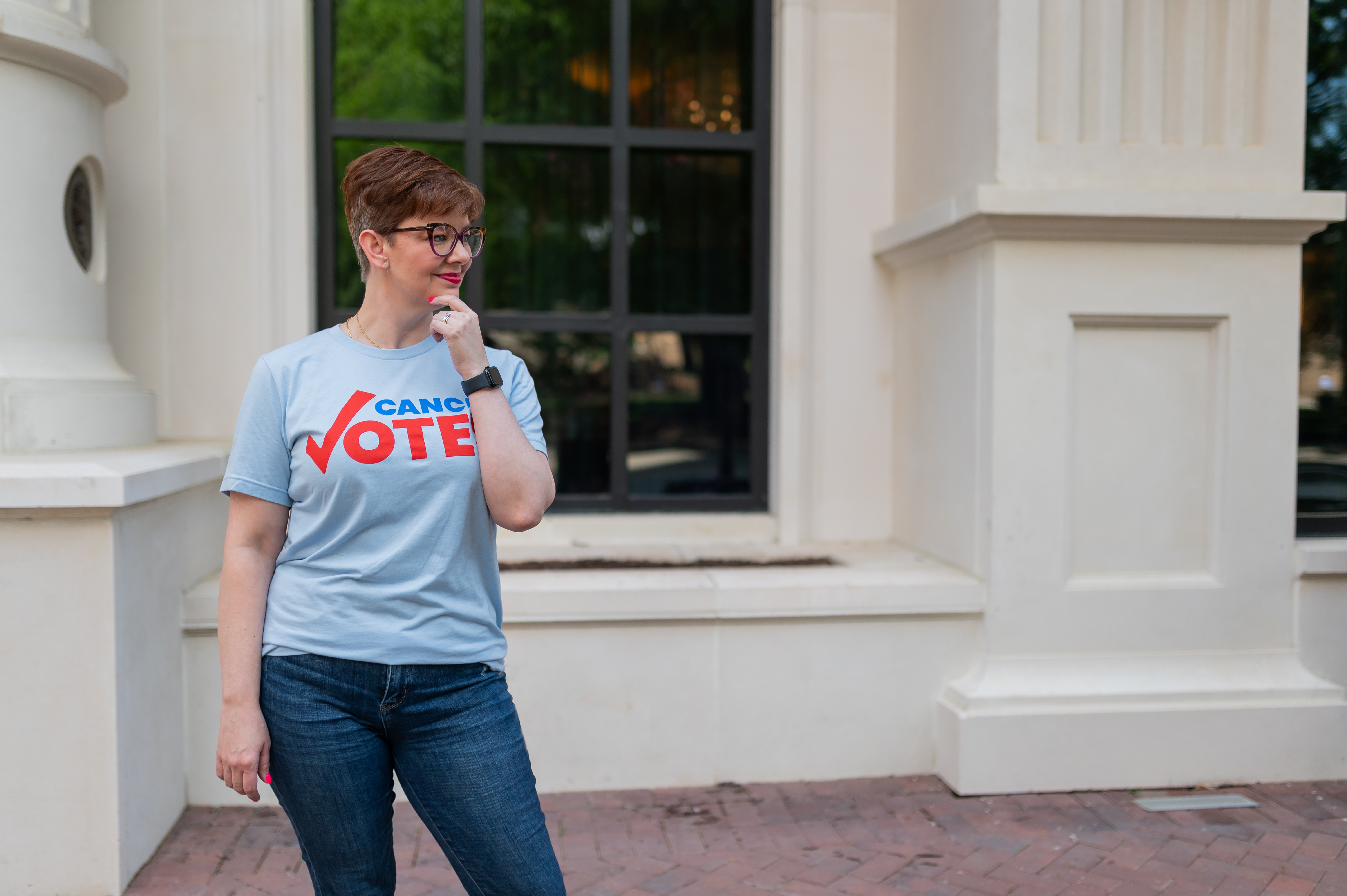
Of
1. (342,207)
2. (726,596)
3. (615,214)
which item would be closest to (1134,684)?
(726,596)

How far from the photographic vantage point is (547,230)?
513cm

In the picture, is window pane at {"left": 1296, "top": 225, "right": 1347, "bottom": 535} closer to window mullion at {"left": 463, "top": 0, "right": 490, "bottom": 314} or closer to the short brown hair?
window mullion at {"left": 463, "top": 0, "right": 490, "bottom": 314}

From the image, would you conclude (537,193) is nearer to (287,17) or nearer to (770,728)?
(287,17)

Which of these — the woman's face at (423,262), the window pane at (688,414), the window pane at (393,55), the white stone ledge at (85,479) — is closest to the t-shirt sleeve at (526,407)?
the woman's face at (423,262)

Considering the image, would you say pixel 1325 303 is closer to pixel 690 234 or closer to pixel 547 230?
pixel 690 234

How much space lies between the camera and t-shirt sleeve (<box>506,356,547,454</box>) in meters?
2.05

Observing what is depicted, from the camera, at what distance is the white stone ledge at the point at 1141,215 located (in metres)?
3.91

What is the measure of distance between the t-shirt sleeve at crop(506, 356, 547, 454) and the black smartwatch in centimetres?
9

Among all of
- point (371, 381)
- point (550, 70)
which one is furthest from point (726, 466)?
point (371, 381)

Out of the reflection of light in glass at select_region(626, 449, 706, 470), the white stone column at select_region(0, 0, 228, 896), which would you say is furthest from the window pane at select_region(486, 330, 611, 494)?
the white stone column at select_region(0, 0, 228, 896)

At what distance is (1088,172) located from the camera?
4.07 m

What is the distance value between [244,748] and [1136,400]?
3.50 meters

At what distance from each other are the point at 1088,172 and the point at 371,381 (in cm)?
316

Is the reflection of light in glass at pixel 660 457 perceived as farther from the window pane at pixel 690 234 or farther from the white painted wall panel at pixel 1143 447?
the white painted wall panel at pixel 1143 447
